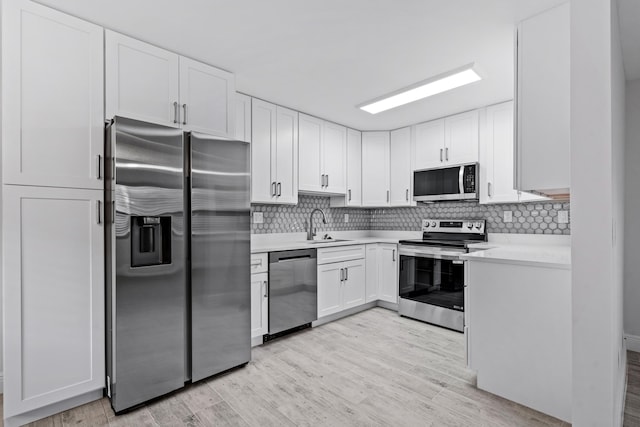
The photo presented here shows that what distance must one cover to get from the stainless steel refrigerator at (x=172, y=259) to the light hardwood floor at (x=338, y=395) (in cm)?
17

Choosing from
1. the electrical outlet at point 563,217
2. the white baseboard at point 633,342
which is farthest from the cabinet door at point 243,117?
the white baseboard at point 633,342

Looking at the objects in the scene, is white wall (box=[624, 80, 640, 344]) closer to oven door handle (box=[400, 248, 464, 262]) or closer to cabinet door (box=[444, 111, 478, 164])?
cabinet door (box=[444, 111, 478, 164])

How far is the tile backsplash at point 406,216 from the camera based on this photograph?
10.8ft

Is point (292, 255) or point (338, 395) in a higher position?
point (292, 255)

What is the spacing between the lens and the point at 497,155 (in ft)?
11.1

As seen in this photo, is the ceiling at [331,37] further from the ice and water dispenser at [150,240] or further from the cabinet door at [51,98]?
the ice and water dispenser at [150,240]

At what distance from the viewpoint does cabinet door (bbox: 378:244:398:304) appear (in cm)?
394

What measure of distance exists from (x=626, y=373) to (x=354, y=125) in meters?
3.55

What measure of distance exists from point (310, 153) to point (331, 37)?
1674 millimetres

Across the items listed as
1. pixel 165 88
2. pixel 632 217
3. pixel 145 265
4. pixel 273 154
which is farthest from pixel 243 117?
pixel 632 217

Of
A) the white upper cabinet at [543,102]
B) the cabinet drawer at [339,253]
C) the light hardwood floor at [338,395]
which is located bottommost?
the light hardwood floor at [338,395]

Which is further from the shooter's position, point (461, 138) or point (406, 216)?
point (406, 216)

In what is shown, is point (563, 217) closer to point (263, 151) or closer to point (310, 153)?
point (310, 153)

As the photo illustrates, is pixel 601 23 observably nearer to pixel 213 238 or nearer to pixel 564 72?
pixel 564 72
